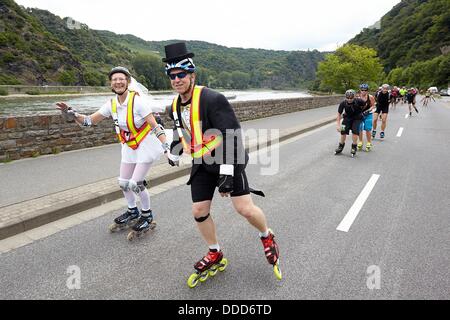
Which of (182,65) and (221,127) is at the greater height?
(182,65)

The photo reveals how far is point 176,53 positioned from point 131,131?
135cm

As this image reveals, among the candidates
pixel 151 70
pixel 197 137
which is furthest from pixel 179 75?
pixel 151 70

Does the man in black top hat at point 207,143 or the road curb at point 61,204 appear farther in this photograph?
the road curb at point 61,204

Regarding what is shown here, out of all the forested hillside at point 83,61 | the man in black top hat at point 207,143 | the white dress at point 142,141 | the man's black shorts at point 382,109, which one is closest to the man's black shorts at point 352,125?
the man's black shorts at point 382,109

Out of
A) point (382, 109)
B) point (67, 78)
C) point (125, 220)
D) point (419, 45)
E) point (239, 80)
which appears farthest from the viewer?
point (239, 80)

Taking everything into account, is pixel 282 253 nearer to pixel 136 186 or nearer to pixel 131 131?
pixel 136 186

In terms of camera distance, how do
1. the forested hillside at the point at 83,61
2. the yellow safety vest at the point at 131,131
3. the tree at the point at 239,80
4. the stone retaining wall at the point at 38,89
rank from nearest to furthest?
the yellow safety vest at the point at 131,131, the stone retaining wall at the point at 38,89, the forested hillside at the point at 83,61, the tree at the point at 239,80

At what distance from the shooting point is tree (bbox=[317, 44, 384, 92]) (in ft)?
179

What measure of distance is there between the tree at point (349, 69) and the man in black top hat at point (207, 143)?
57.3 m

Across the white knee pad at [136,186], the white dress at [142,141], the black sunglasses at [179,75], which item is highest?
the black sunglasses at [179,75]

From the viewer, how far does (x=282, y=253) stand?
3.53m

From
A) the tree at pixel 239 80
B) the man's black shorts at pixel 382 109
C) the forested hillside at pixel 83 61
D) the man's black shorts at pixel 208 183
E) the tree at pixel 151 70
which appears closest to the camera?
the man's black shorts at pixel 208 183

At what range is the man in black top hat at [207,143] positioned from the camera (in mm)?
2664

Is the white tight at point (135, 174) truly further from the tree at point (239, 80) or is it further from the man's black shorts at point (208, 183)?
the tree at point (239, 80)
